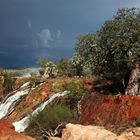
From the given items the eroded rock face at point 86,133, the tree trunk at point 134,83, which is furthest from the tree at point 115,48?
the eroded rock face at point 86,133

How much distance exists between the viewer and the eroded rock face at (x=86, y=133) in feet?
89.1

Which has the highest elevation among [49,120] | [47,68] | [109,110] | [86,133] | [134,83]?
[47,68]

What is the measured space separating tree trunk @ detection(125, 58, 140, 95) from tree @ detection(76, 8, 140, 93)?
491 millimetres

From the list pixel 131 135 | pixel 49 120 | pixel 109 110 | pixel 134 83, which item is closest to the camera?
pixel 131 135

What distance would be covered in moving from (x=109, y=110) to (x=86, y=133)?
12901 mm

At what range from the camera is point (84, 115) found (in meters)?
42.7

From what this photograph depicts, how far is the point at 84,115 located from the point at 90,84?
1242 cm

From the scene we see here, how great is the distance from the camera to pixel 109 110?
4084 centimetres

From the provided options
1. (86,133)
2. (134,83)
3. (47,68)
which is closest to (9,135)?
(86,133)

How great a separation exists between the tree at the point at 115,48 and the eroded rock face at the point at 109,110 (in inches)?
143

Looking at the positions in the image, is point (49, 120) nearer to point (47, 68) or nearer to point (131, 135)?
point (131, 135)

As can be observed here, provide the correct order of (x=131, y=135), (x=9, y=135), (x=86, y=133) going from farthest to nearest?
(x=9, y=135) → (x=86, y=133) → (x=131, y=135)

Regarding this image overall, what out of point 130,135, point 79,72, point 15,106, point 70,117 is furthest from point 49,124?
point 79,72

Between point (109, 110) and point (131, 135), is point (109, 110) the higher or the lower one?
the higher one
